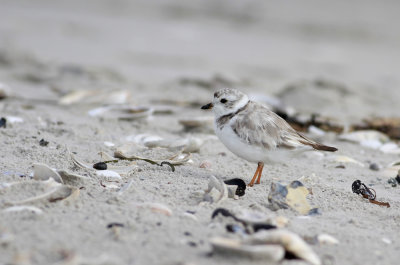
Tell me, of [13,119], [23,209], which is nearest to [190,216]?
[23,209]

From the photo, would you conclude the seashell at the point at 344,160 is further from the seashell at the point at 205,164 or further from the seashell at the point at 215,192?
the seashell at the point at 215,192

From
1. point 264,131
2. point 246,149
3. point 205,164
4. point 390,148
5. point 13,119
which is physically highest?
point 264,131

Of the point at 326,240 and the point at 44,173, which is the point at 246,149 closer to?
the point at 326,240

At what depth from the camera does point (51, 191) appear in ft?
11.3

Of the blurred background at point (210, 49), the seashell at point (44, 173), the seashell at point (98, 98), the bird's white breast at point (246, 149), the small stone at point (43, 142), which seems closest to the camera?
the seashell at point (44, 173)

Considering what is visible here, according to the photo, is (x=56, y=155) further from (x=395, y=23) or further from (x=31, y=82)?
(x=395, y=23)

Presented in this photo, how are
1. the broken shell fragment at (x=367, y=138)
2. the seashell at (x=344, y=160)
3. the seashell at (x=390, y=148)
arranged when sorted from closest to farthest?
the seashell at (x=344, y=160) → the seashell at (x=390, y=148) → the broken shell fragment at (x=367, y=138)

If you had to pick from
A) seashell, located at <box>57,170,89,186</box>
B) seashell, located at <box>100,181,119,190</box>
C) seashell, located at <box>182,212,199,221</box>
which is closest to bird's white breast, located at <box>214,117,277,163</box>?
seashell, located at <box>100,181,119,190</box>

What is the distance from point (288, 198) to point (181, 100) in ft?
13.4

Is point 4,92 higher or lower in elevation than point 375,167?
lower

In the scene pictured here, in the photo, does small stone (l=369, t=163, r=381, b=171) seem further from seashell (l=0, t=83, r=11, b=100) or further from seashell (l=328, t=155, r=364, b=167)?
seashell (l=0, t=83, r=11, b=100)

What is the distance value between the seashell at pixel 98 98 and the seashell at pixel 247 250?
4.14 meters

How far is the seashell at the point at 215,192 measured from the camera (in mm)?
3744

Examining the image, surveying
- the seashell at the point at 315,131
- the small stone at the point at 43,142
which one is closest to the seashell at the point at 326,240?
the small stone at the point at 43,142
